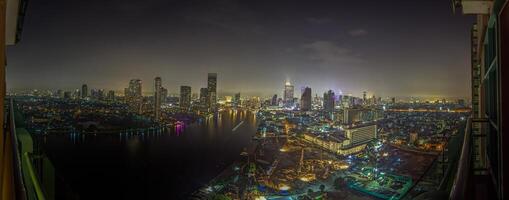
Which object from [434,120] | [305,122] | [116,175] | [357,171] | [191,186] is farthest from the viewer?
[305,122]

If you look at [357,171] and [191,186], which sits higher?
[357,171]

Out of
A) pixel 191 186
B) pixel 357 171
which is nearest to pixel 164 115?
pixel 191 186

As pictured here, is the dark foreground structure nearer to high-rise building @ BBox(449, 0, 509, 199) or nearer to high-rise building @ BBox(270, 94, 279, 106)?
high-rise building @ BBox(449, 0, 509, 199)

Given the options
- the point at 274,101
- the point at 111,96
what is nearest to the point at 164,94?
the point at 111,96

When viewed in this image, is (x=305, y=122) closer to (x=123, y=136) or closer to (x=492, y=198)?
(x=123, y=136)

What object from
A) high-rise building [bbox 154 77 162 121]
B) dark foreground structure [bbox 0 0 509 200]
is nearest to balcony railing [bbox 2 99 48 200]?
dark foreground structure [bbox 0 0 509 200]

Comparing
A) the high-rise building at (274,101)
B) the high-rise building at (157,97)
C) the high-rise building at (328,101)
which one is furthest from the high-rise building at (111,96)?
the high-rise building at (328,101)

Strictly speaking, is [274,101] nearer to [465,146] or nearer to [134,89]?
[134,89]
